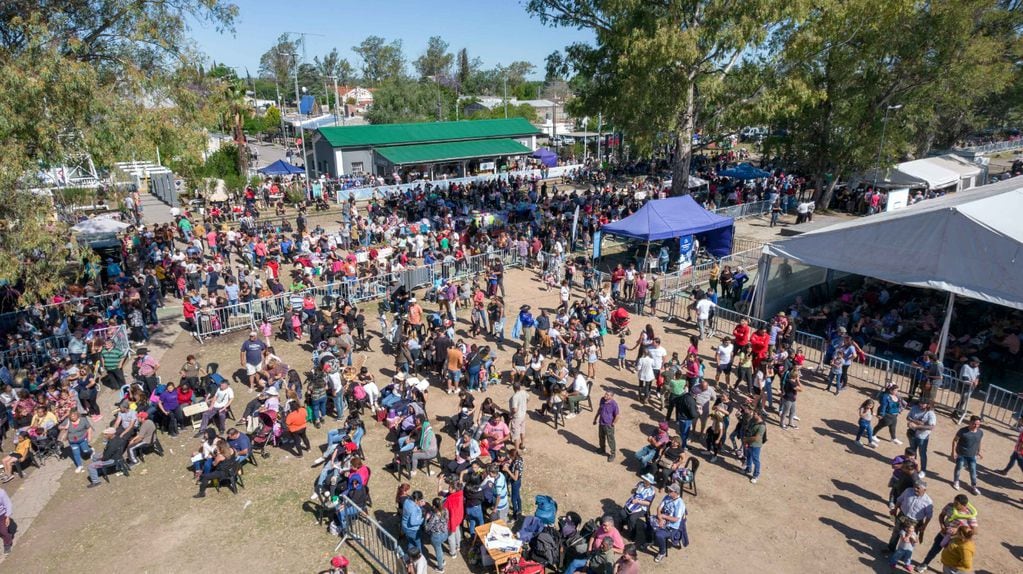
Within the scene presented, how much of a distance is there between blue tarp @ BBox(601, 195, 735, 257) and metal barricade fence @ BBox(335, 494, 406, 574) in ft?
46.6

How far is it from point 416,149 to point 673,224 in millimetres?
26020

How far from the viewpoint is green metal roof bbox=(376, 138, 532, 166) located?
41406mm

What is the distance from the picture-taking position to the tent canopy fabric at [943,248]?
44.3 ft

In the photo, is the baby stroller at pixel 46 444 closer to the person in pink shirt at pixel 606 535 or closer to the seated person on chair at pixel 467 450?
the seated person on chair at pixel 467 450

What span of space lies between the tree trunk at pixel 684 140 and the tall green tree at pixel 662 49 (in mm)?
44

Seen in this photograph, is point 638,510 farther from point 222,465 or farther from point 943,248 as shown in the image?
point 943,248

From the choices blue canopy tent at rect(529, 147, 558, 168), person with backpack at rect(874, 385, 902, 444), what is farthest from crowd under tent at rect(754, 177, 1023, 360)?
blue canopy tent at rect(529, 147, 558, 168)

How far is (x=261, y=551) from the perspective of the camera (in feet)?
29.5

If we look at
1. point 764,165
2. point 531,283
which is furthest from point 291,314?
point 764,165

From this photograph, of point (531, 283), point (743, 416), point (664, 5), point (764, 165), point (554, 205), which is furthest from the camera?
point (764, 165)

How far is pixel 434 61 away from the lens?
122 m

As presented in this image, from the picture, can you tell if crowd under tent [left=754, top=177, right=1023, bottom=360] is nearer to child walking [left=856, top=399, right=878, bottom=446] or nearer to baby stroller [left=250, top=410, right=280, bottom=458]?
child walking [left=856, top=399, right=878, bottom=446]

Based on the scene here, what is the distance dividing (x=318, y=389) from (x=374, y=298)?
7631mm

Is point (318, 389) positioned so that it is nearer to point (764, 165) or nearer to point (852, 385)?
point (852, 385)
